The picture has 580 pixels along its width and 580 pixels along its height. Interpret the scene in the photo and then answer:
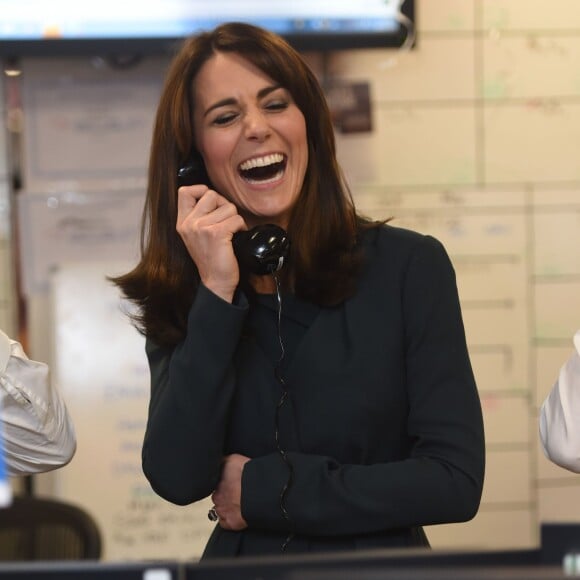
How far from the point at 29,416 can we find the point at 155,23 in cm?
162

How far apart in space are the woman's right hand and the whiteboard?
4.43 ft

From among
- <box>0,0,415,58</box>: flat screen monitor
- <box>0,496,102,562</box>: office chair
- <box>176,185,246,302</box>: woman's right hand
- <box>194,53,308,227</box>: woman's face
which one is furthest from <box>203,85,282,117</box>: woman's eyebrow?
<box>0,0,415,58</box>: flat screen monitor

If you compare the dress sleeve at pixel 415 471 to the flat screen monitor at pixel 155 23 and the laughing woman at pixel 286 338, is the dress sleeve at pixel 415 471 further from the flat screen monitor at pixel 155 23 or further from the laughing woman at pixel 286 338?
the flat screen monitor at pixel 155 23

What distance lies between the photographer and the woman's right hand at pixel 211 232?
58.9 inches

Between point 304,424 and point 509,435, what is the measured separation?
1.62 meters

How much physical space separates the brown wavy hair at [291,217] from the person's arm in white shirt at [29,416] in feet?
0.72

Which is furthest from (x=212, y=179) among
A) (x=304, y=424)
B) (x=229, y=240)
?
(x=304, y=424)

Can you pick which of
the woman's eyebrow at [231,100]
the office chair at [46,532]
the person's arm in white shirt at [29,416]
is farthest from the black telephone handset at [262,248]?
the office chair at [46,532]

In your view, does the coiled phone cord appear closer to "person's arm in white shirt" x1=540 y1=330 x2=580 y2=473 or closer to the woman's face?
the woman's face

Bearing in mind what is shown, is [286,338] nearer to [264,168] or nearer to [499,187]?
[264,168]

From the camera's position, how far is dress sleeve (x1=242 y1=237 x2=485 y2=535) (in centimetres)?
139

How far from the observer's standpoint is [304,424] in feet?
4.85

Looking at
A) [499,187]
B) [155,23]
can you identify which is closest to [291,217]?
[155,23]

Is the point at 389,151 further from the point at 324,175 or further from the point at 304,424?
the point at 304,424
